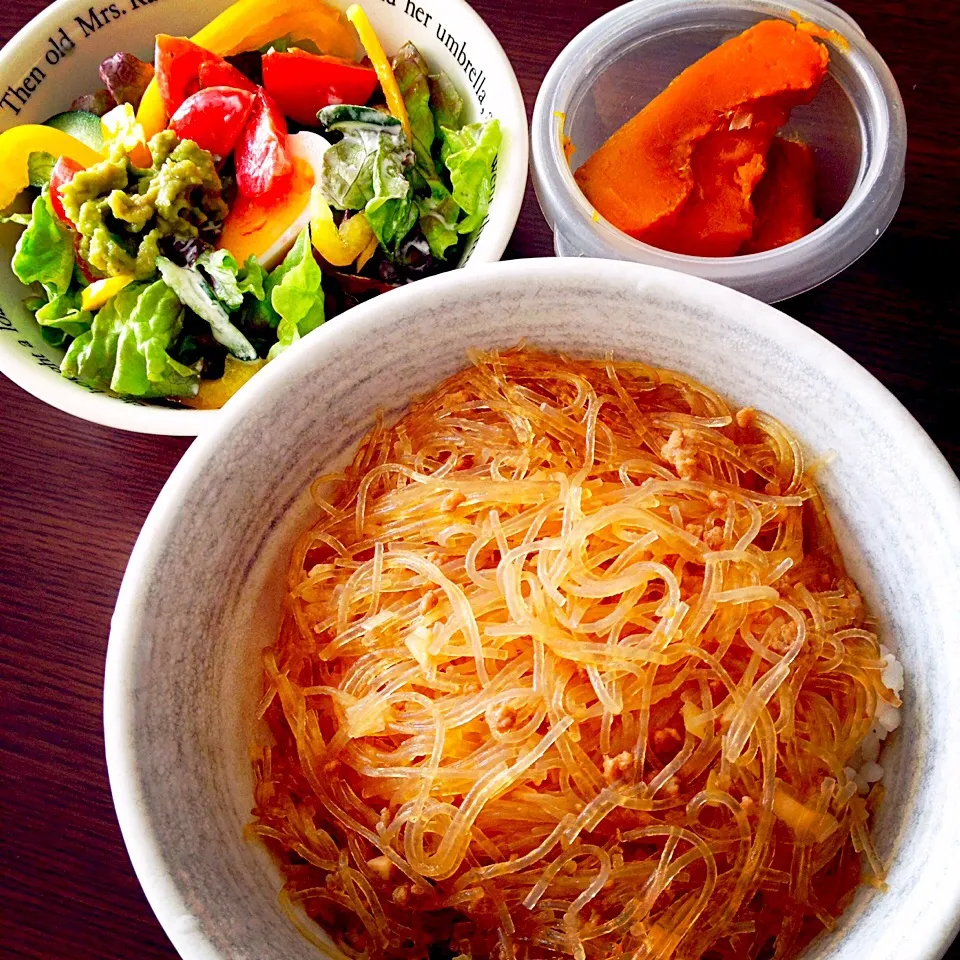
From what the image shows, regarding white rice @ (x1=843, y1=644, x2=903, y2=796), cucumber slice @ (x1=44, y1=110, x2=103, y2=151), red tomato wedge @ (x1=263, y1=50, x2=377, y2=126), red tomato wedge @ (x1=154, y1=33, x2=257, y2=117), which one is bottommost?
white rice @ (x1=843, y1=644, x2=903, y2=796)

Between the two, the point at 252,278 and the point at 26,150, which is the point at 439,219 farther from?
the point at 26,150

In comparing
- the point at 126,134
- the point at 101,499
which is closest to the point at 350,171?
the point at 126,134

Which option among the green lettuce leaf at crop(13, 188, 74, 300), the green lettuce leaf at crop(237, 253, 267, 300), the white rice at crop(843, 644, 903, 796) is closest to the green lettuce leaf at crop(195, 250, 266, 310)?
the green lettuce leaf at crop(237, 253, 267, 300)

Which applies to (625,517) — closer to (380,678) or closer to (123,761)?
(380,678)

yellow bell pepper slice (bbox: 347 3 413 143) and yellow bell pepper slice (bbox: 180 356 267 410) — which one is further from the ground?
yellow bell pepper slice (bbox: 347 3 413 143)

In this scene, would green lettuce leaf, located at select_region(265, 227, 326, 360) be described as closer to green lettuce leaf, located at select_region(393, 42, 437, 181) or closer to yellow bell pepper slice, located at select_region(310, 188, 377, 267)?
yellow bell pepper slice, located at select_region(310, 188, 377, 267)

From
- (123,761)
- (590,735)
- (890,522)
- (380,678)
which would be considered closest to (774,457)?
(890,522)

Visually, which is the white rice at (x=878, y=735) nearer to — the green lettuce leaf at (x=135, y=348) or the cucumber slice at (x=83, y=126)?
the green lettuce leaf at (x=135, y=348)
